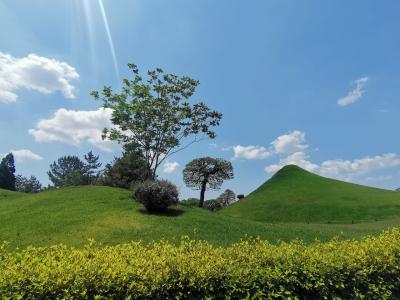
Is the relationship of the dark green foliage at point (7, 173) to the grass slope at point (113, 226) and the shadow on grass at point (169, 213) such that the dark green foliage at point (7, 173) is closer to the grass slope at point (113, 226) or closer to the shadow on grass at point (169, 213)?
the grass slope at point (113, 226)

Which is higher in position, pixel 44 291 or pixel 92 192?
pixel 92 192

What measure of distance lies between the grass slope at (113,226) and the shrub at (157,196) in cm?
54

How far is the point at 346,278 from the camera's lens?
6500 millimetres

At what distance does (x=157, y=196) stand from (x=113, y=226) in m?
2.87

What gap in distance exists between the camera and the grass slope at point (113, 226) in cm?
1385

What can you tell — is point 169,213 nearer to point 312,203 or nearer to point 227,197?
point 312,203

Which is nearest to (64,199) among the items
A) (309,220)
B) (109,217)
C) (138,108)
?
(109,217)

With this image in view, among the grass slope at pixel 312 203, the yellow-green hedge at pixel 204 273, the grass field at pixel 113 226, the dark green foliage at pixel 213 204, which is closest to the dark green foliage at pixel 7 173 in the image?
the dark green foliage at pixel 213 204

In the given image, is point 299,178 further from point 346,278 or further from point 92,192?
point 346,278

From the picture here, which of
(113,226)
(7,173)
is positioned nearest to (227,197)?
(7,173)

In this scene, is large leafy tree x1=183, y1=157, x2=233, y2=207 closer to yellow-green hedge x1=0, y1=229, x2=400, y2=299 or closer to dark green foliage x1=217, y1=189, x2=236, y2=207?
A: dark green foliage x1=217, y1=189, x2=236, y2=207

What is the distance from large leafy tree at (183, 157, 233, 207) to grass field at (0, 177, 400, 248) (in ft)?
88.2

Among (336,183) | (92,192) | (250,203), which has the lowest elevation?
(92,192)

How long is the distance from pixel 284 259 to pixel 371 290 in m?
1.73
